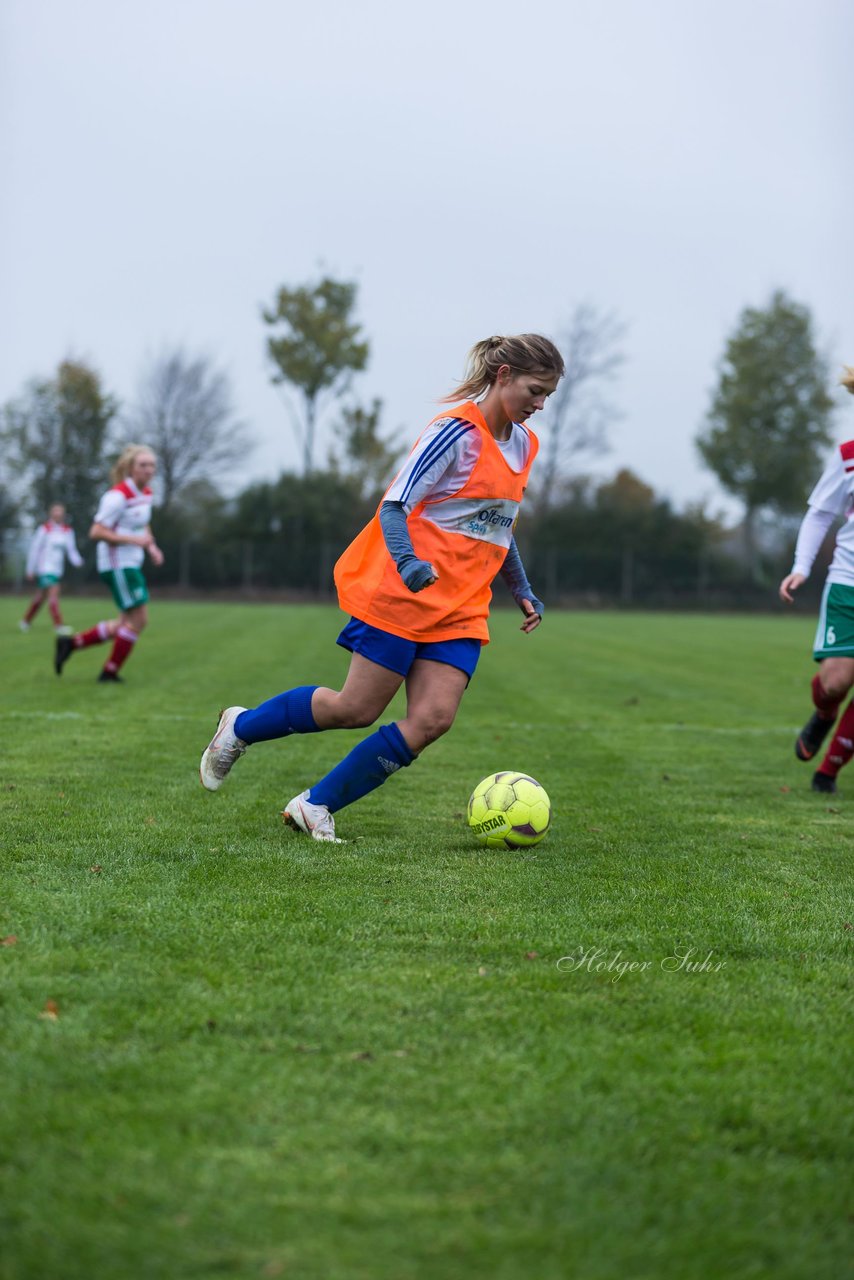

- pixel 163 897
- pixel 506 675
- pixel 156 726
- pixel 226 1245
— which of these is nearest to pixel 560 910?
pixel 163 897

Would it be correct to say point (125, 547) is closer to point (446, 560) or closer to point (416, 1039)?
point (446, 560)

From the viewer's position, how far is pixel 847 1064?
2498 mm

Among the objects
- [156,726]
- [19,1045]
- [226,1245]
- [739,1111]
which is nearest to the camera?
[226,1245]

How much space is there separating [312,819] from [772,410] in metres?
50.1

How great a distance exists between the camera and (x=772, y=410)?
51.2 m

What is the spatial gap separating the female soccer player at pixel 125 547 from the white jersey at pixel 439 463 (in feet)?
22.0

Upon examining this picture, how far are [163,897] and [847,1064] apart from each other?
1992 millimetres

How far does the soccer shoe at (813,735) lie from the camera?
6758mm

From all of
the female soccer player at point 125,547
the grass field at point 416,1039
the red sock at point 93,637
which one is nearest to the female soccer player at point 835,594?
the grass field at point 416,1039

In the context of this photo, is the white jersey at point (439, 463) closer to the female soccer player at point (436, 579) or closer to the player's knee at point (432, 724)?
the female soccer player at point (436, 579)

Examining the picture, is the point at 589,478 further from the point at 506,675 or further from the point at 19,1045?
the point at 19,1045

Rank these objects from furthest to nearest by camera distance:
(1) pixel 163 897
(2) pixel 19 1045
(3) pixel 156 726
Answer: (3) pixel 156 726, (1) pixel 163 897, (2) pixel 19 1045

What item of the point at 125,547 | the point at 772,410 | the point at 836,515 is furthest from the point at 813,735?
the point at 772,410

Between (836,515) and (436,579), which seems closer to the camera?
(436,579)
